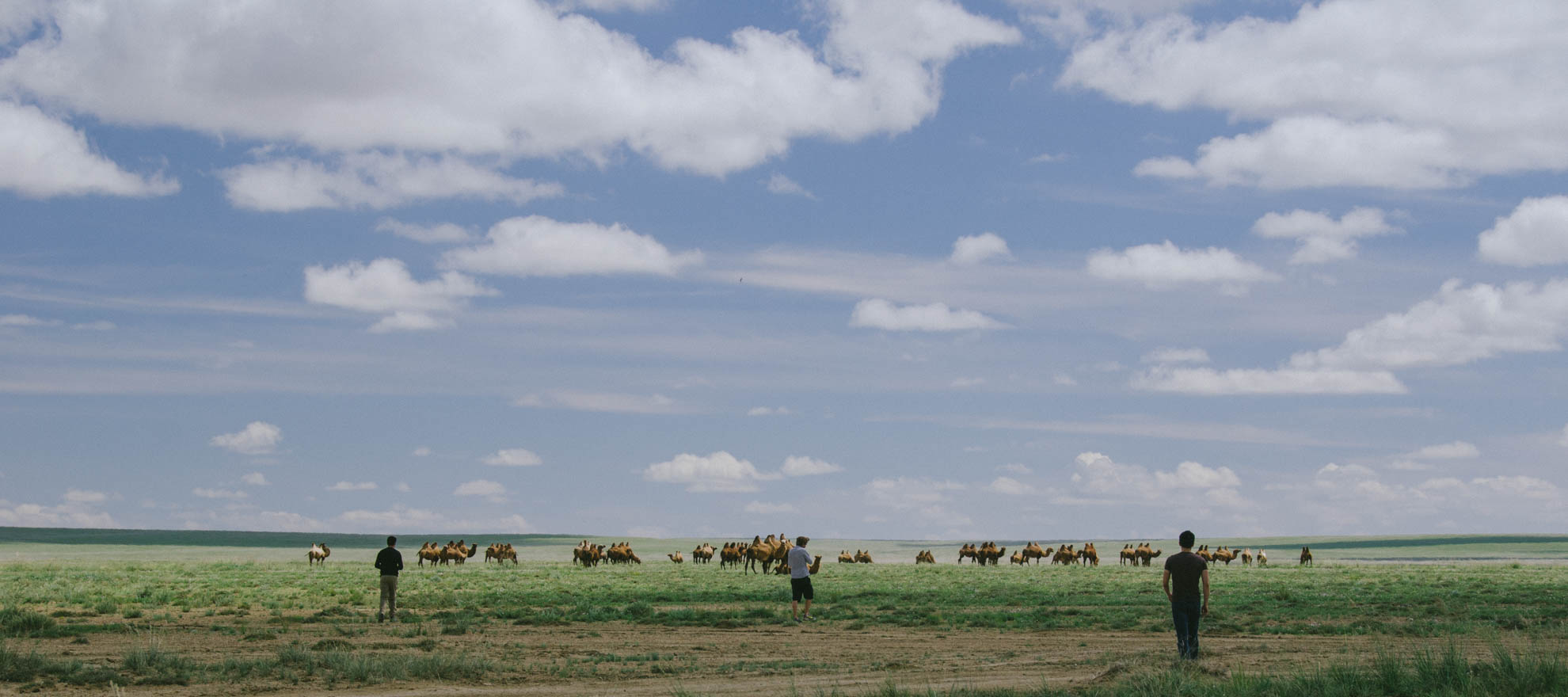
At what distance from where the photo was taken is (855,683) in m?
16.5

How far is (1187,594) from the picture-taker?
55.8 ft

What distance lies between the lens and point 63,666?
59.5 ft

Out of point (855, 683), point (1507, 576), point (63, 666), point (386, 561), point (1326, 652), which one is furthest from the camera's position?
point (1507, 576)

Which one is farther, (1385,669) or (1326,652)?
(1326,652)

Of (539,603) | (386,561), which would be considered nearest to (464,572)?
(539,603)

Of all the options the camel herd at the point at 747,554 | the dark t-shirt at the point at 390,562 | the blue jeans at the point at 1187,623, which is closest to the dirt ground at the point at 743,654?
the blue jeans at the point at 1187,623

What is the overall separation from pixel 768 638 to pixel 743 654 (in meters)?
3.11

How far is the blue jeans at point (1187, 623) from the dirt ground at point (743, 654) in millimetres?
401

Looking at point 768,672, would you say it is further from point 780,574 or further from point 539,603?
point 780,574

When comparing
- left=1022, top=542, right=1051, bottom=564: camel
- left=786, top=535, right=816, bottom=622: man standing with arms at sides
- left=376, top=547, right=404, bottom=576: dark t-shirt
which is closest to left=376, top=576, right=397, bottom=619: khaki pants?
left=376, top=547, right=404, bottom=576: dark t-shirt

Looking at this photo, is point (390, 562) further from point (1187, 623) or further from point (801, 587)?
point (1187, 623)

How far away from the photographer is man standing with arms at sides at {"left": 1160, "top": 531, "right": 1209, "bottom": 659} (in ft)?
55.5

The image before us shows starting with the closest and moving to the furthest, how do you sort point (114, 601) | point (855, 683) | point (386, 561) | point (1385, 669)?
point (1385, 669) → point (855, 683) → point (386, 561) → point (114, 601)

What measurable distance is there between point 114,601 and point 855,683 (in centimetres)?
2301
